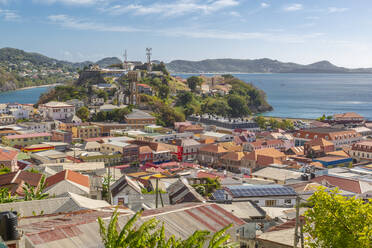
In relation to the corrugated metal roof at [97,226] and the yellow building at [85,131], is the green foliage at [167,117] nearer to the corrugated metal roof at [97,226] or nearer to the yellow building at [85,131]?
the yellow building at [85,131]

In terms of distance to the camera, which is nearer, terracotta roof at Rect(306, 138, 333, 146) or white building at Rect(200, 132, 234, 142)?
terracotta roof at Rect(306, 138, 333, 146)

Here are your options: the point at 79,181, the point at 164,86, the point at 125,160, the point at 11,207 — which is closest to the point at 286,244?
the point at 11,207

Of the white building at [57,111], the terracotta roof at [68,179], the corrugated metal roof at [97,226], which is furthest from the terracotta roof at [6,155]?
the white building at [57,111]

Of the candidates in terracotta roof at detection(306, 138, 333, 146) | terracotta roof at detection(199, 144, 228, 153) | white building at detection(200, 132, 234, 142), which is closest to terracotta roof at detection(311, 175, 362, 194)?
terracotta roof at detection(199, 144, 228, 153)

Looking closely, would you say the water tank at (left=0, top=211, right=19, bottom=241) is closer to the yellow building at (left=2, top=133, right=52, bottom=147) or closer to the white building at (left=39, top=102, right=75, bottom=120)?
the yellow building at (left=2, top=133, right=52, bottom=147)

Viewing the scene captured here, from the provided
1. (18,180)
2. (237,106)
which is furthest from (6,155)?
(237,106)
